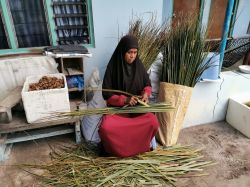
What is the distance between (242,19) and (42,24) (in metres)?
4.12

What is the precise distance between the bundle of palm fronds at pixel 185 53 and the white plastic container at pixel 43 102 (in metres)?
1.14

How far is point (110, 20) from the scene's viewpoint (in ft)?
8.70

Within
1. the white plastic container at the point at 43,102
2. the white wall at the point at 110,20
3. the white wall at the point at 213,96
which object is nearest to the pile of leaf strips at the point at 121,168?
the white plastic container at the point at 43,102

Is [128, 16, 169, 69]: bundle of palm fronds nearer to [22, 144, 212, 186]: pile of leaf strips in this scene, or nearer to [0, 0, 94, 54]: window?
[0, 0, 94, 54]: window

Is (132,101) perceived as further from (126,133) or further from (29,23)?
(29,23)

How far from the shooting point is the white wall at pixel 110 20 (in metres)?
2.59

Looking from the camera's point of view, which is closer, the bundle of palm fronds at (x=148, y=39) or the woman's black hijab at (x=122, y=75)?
the woman's black hijab at (x=122, y=75)

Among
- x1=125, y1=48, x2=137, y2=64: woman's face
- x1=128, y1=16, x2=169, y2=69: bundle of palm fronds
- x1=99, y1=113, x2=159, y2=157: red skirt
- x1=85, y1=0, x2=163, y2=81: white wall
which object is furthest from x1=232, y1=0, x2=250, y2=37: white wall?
x1=99, y1=113, x2=159, y2=157: red skirt

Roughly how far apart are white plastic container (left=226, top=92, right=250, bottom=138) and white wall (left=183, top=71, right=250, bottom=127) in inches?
2.7

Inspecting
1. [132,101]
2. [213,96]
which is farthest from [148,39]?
[213,96]

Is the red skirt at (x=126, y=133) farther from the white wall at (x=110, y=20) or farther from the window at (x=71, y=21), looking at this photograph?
the window at (x=71, y=21)

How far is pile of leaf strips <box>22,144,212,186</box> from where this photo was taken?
1938mm

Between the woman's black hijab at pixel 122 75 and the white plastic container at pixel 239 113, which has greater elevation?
the woman's black hijab at pixel 122 75

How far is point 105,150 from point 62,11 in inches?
64.6
